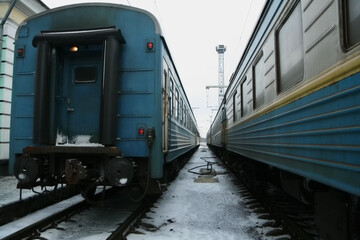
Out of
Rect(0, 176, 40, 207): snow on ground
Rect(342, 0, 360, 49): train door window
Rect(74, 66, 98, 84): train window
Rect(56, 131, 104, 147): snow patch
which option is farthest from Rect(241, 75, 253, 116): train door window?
Rect(0, 176, 40, 207): snow on ground

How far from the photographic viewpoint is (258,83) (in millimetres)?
5230

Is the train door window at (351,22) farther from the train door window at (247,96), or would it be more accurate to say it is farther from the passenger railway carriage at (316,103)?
the train door window at (247,96)

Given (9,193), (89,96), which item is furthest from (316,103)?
(9,193)

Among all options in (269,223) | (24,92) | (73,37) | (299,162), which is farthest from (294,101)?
(24,92)

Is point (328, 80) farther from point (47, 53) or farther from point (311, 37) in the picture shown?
point (47, 53)

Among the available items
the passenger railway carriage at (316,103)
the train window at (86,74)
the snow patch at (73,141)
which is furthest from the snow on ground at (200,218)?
the train window at (86,74)

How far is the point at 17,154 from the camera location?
16.0 ft

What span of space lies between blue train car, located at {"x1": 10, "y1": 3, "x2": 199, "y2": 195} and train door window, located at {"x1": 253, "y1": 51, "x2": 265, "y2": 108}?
62.5 inches

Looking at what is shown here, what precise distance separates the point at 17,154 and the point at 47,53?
5.48ft

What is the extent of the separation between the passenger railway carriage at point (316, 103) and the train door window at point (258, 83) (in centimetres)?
5

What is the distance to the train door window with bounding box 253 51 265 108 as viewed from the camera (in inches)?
192

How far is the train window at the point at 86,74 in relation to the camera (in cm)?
477

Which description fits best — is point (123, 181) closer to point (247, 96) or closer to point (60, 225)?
point (60, 225)

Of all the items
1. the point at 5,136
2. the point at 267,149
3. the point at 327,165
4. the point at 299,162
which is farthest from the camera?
the point at 5,136
